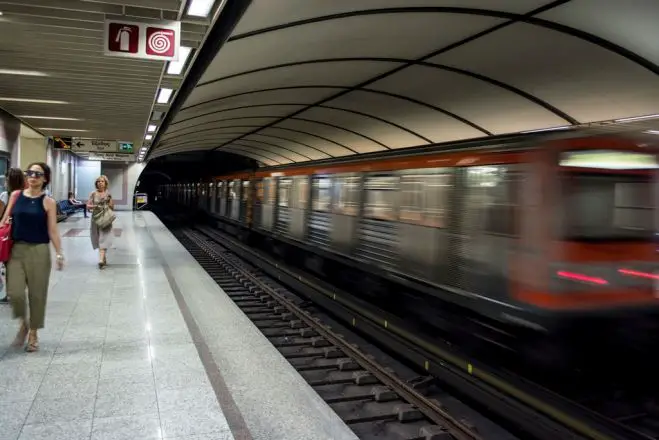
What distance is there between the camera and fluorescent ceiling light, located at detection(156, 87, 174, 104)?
390 inches

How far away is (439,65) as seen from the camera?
10164 millimetres

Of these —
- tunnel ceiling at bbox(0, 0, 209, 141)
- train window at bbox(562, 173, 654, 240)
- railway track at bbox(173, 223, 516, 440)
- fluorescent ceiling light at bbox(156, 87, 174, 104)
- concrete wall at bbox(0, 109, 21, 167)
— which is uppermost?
fluorescent ceiling light at bbox(156, 87, 174, 104)

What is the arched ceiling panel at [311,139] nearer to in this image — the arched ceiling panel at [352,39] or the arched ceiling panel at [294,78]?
the arched ceiling panel at [294,78]

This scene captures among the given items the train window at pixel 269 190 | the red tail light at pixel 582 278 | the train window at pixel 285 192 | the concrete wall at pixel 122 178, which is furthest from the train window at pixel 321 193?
the concrete wall at pixel 122 178

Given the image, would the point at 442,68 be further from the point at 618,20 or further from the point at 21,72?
the point at 21,72

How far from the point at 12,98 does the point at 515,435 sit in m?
11.0

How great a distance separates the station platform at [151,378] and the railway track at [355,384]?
821 millimetres

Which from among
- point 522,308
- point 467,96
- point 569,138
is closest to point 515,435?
point 522,308

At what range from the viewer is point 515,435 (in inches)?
189

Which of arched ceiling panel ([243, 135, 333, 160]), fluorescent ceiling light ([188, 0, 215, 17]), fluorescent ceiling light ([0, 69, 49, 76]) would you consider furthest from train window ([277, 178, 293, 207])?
fluorescent ceiling light ([188, 0, 215, 17])

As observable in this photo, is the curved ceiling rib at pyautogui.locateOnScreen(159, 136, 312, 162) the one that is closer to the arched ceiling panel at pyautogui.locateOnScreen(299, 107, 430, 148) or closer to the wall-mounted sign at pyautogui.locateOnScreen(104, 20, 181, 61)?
the arched ceiling panel at pyautogui.locateOnScreen(299, 107, 430, 148)

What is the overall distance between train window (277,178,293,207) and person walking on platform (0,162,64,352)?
28.7 feet

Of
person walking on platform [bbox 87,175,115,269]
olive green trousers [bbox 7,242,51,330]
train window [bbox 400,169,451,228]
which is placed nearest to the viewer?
olive green trousers [bbox 7,242,51,330]

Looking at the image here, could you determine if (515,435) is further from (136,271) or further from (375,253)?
(136,271)
